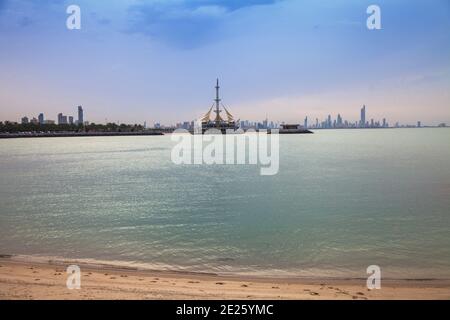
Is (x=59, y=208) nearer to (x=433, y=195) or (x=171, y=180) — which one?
(x=171, y=180)

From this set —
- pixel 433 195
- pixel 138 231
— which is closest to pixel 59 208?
pixel 138 231

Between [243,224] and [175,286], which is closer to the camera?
[175,286]

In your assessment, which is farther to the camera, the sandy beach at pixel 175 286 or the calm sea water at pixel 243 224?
the calm sea water at pixel 243 224

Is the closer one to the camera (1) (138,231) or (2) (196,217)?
(1) (138,231)

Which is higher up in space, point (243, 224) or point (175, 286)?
point (175, 286)

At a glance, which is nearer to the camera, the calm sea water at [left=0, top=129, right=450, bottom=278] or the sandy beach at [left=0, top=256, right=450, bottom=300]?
the sandy beach at [left=0, top=256, right=450, bottom=300]
